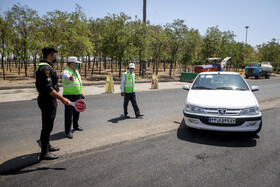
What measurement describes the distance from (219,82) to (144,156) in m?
3.52

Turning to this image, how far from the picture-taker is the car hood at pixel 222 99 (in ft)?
15.1

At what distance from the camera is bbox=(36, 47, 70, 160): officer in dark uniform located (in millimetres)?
3430

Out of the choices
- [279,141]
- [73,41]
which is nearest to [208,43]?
[73,41]

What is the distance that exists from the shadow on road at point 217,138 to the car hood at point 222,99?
2.78 ft

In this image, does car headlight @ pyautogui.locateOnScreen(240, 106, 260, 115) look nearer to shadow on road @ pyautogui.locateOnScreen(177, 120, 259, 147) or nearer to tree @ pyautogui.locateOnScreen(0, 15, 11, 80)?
shadow on road @ pyautogui.locateOnScreen(177, 120, 259, 147)

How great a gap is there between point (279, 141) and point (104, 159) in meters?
4.17

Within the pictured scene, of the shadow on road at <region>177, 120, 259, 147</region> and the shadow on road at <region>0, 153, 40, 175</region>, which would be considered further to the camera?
the shadow on road at <region>177, 120, 259, 147</region>

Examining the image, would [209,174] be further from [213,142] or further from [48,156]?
[48,156]

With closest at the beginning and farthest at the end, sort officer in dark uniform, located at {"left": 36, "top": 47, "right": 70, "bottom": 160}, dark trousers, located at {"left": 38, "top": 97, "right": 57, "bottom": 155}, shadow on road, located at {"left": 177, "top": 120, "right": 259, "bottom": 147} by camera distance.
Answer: officer in dark uniform, located at {"left": 36, "top": 47, "right": 70, "bottom": 160} → dark trousers, located at {"left": 38, "top": 97, "right": 57, "bottom": 155} → shadow on road, located at {"left": 177, "top": 120, "right": 259, "bottom": 147}

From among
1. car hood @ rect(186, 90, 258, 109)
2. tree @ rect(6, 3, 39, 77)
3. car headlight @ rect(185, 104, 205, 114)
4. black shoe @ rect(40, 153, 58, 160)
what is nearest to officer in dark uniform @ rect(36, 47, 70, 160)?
black shoe @ rect(40, 153, 58, 160)

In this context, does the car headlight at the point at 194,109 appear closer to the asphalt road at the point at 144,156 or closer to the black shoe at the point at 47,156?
the asphalt road at the point at 144,156

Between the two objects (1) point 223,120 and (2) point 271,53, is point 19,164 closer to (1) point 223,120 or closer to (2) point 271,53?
(1) point 223,120

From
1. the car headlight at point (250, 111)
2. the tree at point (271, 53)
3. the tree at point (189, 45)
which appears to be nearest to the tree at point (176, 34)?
the tree at point (189, 45)

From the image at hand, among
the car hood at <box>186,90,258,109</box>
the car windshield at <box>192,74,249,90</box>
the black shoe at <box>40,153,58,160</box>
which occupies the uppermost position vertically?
the car windshield at <box>192,74,249,90</box>
